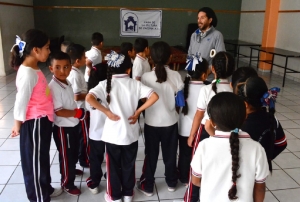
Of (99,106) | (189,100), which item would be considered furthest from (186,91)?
(99,106)

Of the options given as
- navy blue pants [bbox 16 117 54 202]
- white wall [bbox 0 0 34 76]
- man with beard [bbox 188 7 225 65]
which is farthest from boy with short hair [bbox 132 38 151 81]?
white wall [bbox 0 0 34 76]

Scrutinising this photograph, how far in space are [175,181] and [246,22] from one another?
7.84 metres

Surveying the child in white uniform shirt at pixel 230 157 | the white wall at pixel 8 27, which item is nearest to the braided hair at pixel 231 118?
the child in white uniform shirt at pixel 230 157

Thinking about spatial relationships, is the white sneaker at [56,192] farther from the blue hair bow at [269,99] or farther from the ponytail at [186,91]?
the blue hair bow at [269,99]

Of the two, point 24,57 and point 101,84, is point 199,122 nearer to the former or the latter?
point 101,84

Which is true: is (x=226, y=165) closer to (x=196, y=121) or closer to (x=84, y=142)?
(x=196, y=121)

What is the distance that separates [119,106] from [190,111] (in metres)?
0.56

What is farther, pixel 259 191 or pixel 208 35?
pixel 208 35

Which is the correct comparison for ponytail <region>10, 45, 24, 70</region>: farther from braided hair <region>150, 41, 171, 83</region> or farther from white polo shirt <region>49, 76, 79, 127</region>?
braided hair <region>150, 41, 171, 83</region>

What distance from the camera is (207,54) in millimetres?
Answer: 2666

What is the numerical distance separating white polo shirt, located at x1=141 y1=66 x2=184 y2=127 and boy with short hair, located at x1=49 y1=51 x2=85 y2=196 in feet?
1.62

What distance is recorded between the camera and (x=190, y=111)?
201 cm

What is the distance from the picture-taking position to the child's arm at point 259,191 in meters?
1.15

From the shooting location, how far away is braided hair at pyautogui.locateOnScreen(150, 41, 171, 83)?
1874mm
